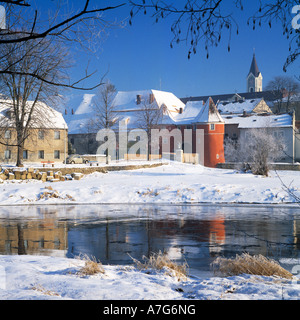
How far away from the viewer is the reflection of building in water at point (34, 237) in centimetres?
1183

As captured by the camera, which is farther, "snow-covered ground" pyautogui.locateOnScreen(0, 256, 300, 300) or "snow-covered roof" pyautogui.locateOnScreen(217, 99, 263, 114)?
"snow-covered roof" pyautogui.locateOnScreen(217, 99, 263, 114)

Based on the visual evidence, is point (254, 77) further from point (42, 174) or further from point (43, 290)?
point (43, 290)

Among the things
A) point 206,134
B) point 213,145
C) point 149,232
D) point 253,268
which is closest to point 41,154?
point 213,145

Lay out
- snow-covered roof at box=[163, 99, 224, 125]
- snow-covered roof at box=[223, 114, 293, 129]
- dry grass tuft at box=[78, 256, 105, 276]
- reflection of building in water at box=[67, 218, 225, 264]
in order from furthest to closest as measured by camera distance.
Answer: snow-covered roof at box=[223, 114, 293, 129], snow-covered roof at box=[163, 99, 224, 125], reflection of building in water at box=[67, 218, 225, 264], dry grass tuft at box=[78, 256, 105, 276]

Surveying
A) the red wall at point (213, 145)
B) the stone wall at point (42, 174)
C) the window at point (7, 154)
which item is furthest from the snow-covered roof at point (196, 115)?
the stone wall at point (42, 174)

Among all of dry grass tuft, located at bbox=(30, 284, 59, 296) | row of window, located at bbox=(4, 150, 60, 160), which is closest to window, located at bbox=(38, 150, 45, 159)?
row of window, located at bbox=(4, 150, 60, 160)

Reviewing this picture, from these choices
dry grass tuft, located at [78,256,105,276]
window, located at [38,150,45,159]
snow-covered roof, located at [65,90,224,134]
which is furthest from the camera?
snow-covered roof, located at [65,90,224,134]

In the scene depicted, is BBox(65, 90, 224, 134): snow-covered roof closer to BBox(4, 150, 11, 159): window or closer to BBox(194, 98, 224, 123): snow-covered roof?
BBox(194, 98, 224, 123): snow-covered roof

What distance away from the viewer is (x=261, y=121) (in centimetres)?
8244

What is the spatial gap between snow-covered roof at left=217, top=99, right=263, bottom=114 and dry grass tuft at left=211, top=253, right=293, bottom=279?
9756 cm

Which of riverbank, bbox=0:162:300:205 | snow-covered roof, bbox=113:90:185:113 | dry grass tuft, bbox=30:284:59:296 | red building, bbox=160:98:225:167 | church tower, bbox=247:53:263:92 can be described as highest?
church tower, bbox=247:53:263:92

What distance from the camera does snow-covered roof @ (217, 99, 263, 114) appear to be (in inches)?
4117

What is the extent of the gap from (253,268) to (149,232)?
6.64 meters
